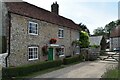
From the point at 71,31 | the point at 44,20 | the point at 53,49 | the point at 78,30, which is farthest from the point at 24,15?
the point at 78,30

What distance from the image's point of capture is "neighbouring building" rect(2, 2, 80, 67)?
19.1 meters

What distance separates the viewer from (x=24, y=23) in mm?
20953

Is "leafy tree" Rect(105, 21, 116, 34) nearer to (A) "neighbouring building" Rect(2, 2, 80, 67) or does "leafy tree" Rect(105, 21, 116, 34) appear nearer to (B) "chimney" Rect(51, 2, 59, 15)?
(B) "chimney" Rect(51, 2, 59, 15)

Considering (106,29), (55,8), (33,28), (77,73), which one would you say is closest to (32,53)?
(33,28)

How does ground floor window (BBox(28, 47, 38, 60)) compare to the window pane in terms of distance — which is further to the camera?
the window pane

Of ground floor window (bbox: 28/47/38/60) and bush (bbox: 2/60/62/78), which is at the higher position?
ground floor window (bbox: 28/47/38/60)

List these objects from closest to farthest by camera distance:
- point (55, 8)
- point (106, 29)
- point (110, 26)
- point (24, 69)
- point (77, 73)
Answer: point (24, 69) < point (77, 73) < point (55, 8) < point (110, 26) < point (106, 29)

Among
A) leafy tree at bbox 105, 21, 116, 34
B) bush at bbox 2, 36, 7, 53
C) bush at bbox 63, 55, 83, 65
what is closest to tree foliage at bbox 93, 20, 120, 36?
leafy tree at bbox 105, 21, 116, 34

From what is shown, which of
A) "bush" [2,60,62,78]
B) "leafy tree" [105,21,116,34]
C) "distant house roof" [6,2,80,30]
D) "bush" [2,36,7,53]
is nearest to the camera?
"bush" [2,60,62,78]

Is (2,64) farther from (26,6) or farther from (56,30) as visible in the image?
(56,30)

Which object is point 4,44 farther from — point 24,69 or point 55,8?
point 55,8

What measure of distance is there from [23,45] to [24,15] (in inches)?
124

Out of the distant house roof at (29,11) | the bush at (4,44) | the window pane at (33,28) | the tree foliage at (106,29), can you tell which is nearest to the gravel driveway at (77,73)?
the bush at (4,44)

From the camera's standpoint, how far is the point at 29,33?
71.5ft
